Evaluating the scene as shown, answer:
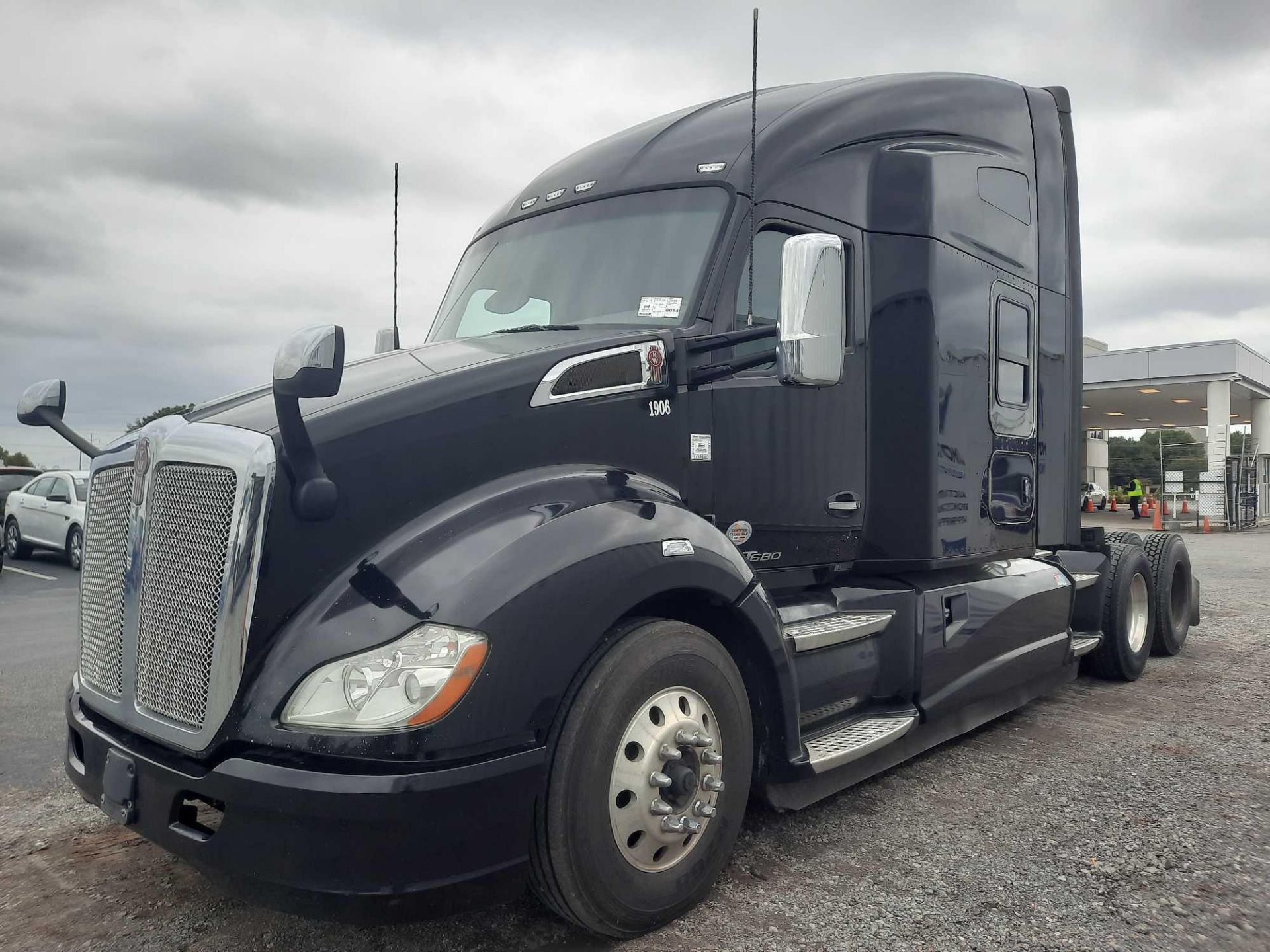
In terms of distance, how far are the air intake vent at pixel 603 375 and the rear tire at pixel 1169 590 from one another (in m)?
5.42

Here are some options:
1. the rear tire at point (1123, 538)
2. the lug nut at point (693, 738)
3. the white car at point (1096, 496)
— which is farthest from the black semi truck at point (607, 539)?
the white car at point (1096, 496)

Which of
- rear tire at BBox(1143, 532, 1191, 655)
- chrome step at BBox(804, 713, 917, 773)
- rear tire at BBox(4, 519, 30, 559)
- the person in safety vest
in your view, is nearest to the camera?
chrome step at BBox(804, 713, 917, 773)

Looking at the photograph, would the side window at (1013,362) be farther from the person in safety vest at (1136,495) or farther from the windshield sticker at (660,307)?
the person in safety vest at (1136,495)

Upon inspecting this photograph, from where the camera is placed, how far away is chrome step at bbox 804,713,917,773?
370 centimetres

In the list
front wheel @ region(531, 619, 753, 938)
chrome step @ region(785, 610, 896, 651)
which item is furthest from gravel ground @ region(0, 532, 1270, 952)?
chrome step @ region(785, 610, 896, 651)

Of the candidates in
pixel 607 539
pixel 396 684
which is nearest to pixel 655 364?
pixel 607 539

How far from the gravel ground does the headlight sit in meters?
0.91

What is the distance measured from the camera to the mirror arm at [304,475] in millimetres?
2684

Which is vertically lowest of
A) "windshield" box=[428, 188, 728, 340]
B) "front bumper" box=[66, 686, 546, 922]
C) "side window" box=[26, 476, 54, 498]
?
"front bumper" box=[66, 686, 546, 922]

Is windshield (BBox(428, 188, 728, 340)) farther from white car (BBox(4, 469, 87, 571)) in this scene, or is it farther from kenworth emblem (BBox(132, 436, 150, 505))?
white car (BBox(4, 469, 87, 571))

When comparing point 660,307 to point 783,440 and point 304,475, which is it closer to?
point 783,440

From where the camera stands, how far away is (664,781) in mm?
3010

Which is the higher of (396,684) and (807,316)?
(807,316)

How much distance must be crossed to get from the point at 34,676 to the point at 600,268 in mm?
5302
